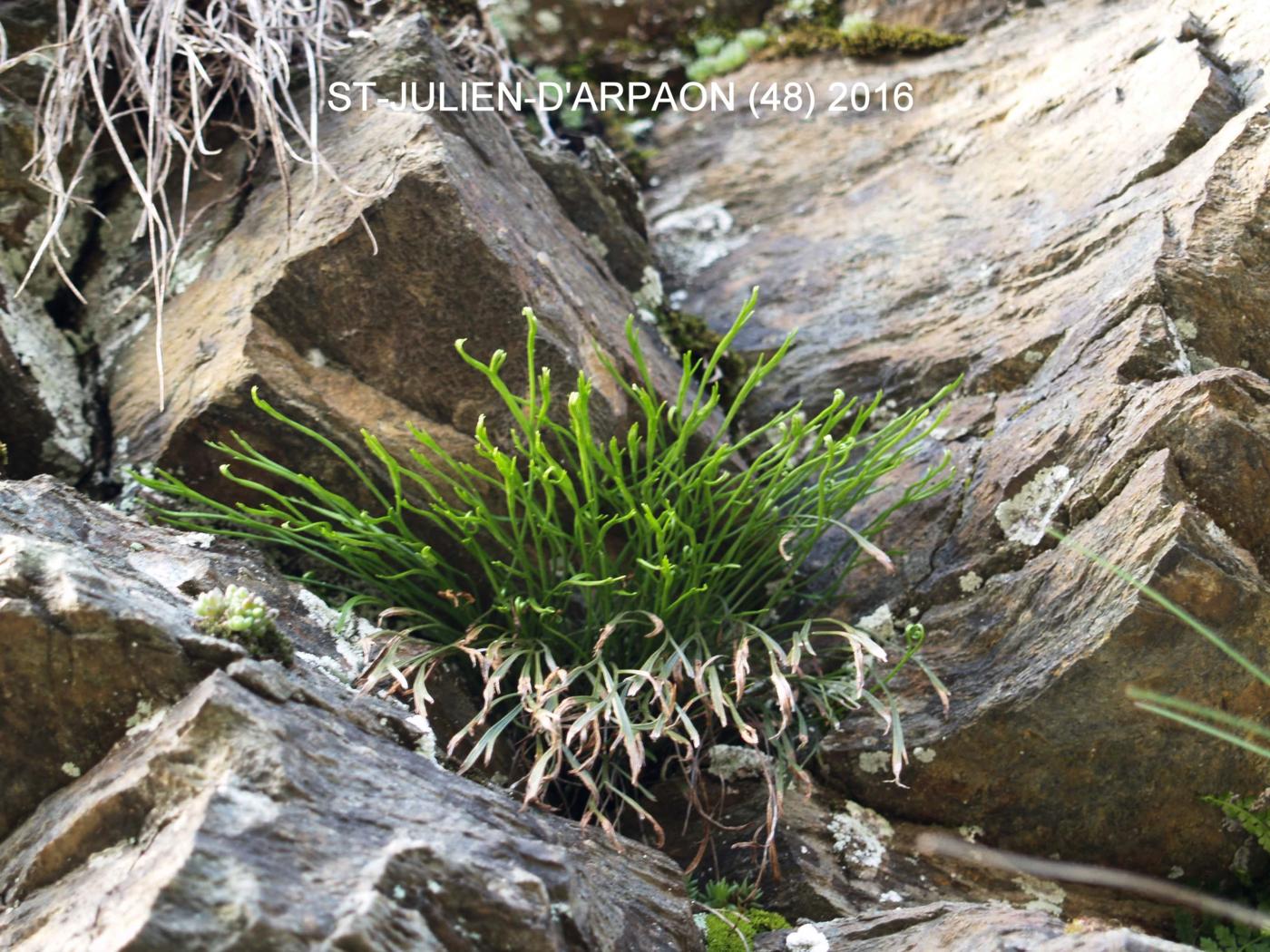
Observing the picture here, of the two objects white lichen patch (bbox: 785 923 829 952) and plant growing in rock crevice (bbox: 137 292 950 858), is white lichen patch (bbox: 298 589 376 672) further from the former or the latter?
white lichen patch (bbox: 785 923 829 952)

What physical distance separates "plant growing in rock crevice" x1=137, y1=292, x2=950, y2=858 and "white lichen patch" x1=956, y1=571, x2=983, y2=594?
20cm

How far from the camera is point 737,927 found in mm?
1971

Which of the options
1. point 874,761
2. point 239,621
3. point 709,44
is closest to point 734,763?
point 874,761

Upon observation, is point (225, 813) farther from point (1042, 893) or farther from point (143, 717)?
point (1042, 893)

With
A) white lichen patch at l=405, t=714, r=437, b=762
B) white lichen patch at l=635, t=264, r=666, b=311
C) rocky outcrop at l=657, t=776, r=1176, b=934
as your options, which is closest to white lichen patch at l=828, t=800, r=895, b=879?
rocky outcrop at l=657, t=776, r=1176, b=934

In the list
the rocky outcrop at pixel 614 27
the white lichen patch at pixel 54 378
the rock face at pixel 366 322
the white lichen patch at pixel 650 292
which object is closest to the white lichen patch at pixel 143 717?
the rock face at pixel 366 322

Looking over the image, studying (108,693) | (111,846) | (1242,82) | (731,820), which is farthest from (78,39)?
(1242,82)

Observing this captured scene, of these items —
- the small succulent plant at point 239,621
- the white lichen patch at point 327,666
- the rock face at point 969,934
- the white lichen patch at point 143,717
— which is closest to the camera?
the rock face at point 969,934

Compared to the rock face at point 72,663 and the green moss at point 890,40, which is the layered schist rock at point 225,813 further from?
the green moss at point 890,40

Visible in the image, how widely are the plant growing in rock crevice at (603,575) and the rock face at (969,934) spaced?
0.31 m

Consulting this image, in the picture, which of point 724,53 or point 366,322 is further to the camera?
point 724,53

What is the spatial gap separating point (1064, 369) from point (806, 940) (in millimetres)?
1388

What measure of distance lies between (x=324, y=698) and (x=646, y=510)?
2.18ft

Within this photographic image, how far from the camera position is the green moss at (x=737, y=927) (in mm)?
1959
